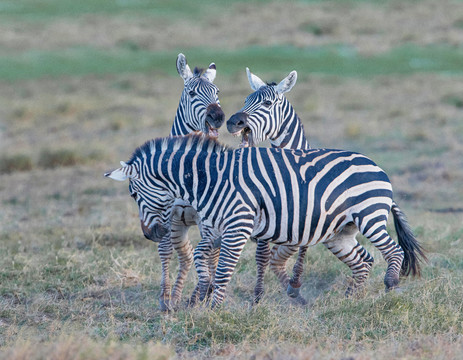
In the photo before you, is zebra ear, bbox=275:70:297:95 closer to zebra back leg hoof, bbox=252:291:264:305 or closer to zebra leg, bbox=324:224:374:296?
zebra leg, bbox=324:224:374:296

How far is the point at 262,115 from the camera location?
7.13 m

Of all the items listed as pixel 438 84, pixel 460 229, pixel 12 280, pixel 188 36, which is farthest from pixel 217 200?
pixel 188 36

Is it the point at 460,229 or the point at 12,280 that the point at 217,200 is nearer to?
the point at 12,280

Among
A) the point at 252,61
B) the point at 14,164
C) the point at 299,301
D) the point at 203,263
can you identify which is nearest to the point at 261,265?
the point at 299,301

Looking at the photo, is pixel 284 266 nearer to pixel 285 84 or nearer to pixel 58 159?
pixel 285 84

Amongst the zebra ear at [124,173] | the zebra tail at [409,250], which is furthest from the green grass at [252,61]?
the zebra ear at [124,173]

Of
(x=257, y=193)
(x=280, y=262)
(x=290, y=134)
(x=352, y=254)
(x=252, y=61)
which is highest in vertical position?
(x=252, y=61)

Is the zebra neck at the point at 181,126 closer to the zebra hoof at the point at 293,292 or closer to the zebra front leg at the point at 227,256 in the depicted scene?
the zebra front leg at the point at 227,256

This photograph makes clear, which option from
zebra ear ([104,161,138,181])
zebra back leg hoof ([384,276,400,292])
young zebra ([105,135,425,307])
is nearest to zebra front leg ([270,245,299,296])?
young zebra ([105,135,425,307])

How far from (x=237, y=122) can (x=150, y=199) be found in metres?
1.18

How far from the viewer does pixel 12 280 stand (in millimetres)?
7422

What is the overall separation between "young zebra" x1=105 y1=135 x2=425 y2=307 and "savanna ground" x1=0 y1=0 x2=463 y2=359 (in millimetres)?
632

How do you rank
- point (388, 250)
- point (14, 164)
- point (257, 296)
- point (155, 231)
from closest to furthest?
point (388, 250), point (155, 231), point (257, 296), point (14, 164)

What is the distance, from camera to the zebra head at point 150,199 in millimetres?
6496
